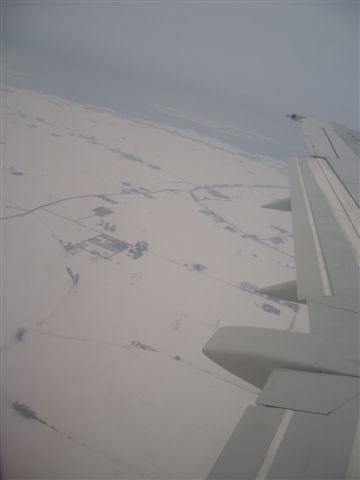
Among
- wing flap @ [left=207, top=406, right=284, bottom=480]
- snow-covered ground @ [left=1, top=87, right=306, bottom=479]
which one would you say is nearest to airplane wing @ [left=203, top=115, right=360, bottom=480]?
wing flap @ [left=207, top=406, right=284, bottom=480]

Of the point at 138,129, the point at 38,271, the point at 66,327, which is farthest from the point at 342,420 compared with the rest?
the point at 138,129

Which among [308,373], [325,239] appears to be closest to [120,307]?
[325,239]

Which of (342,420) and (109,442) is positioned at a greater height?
(342,420)

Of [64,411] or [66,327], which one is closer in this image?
[64,411]

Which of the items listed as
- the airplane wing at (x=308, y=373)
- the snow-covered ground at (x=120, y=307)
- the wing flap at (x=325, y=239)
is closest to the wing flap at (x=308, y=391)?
the airplane wing at (x=308, y=373)

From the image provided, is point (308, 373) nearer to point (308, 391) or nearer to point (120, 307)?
point (308, 391)

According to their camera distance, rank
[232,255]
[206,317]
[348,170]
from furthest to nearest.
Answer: [232,255], [206,317], [348,170]

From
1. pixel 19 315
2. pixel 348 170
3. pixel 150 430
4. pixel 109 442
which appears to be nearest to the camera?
pixel 348 170

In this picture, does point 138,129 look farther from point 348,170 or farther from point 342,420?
point 342,420

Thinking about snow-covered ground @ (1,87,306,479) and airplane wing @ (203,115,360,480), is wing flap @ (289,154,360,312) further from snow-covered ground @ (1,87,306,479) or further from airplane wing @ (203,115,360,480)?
snow-covered ground @ (1,87,306,479)
